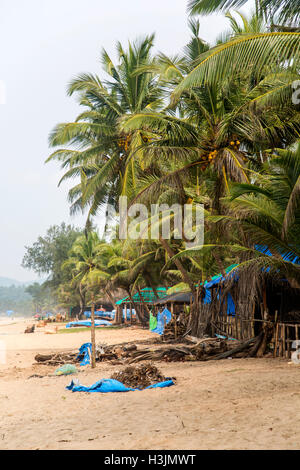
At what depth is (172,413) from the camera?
603 cm

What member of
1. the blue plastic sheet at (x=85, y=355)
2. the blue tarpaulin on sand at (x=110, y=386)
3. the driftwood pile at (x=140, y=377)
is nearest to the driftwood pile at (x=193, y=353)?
the blue plastic sheet at (x=85, y=355)

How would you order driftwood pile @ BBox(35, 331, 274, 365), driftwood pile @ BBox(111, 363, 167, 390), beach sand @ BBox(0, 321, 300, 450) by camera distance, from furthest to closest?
driftwood pile @ BBox(35, 331, 274, 365)
driftwood pile @ BBox(111, 363, 167, 390)
beach sand @ BBox(0, 321, 300, 450)

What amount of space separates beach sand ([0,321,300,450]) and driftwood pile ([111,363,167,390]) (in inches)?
18.4

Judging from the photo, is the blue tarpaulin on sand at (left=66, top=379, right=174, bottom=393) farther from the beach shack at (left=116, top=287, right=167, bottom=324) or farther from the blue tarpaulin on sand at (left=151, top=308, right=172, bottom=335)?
the beach shack at (left=116, top=287, right=167, bottom=324)

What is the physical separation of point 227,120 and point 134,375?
6.73 meters

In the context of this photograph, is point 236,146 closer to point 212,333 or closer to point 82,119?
point 212,333

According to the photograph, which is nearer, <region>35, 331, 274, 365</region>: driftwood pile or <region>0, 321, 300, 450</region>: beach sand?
<region>0, 321, 300, 450</region>: beach sand

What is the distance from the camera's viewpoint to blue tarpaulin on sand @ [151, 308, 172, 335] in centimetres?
2140

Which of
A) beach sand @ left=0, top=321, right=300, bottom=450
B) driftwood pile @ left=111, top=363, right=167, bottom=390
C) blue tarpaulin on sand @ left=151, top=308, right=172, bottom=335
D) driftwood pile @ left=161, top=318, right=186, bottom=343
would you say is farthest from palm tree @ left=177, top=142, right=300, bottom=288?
blue tarpaulin on sand @ left=151, top=308, right=172, bottom=335

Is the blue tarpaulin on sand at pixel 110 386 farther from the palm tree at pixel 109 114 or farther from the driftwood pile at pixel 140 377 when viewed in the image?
the palm tree at pixel 109 114

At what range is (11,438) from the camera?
536 centimetres

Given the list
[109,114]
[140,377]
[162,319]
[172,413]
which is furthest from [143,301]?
[172,413]

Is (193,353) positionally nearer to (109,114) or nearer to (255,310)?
(255,310)

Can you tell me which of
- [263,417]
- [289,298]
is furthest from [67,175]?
[263,417]
